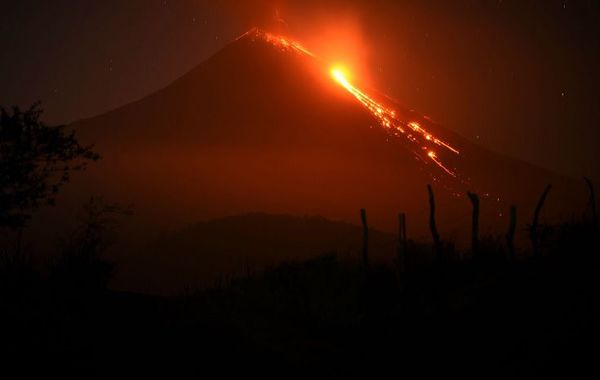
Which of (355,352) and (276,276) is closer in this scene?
(355,352)

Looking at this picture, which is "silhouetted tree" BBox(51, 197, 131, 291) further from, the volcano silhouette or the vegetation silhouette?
the volcano silhouette

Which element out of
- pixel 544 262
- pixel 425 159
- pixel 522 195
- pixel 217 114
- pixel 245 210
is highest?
pixel 217 114

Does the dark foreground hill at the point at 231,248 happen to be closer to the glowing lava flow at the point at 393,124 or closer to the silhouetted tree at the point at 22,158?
the silhouetted tree at the point at 22,158

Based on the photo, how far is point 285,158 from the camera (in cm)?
5984

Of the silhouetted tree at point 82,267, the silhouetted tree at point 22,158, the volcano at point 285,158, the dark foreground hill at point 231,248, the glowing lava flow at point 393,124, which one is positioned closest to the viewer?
the silhouetted tree at point 22,158

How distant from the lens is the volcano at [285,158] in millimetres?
47156

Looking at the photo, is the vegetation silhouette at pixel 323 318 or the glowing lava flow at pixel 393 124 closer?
the vegetation silhouette at pixel 323 318

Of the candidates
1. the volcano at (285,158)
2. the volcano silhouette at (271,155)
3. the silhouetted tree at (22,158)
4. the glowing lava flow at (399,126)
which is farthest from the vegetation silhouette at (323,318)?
the glowing lava flow at (399,126)

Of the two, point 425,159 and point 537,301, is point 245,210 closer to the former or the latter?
point 425,159

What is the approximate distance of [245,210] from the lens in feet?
145

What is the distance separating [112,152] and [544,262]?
60.4 metres

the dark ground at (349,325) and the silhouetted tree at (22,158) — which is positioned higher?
the silhouetted tree at (22,158)

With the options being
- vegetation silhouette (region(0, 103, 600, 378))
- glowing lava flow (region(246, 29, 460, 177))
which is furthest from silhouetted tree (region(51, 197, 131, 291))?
glowing lava flow (region(246, 29, 460, 177))

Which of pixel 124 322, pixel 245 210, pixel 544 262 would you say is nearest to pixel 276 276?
pixel 124 322
